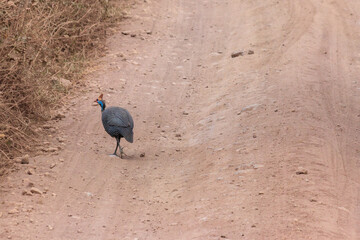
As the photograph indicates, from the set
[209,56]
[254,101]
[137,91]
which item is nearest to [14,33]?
[137,91]

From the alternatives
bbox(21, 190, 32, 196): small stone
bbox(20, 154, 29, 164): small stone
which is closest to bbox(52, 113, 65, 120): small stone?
bbox(20, 154, 29, 164): small stone

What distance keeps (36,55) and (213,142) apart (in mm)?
3178

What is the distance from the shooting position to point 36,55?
9.74 m

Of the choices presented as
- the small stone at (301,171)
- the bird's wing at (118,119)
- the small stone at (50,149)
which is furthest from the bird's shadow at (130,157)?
the small stone at (301,171)

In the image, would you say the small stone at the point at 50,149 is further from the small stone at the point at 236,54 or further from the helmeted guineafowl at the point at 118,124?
the small stone at the point at 236,54

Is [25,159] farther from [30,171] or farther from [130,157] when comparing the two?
[130,157]

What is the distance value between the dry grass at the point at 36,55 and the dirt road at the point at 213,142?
0.43m

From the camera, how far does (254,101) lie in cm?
1005

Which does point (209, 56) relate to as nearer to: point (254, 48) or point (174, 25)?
point (254, 48)

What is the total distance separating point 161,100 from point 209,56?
8.30 feet

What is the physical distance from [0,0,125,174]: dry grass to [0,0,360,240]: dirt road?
0.43 m

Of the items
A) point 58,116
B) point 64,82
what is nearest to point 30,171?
point 58,116

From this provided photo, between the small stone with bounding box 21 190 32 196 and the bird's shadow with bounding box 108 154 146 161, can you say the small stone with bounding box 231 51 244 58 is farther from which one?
the small stone with bounding box 21 190 32 196

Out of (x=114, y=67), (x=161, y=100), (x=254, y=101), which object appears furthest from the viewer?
(x=114, y=67)
